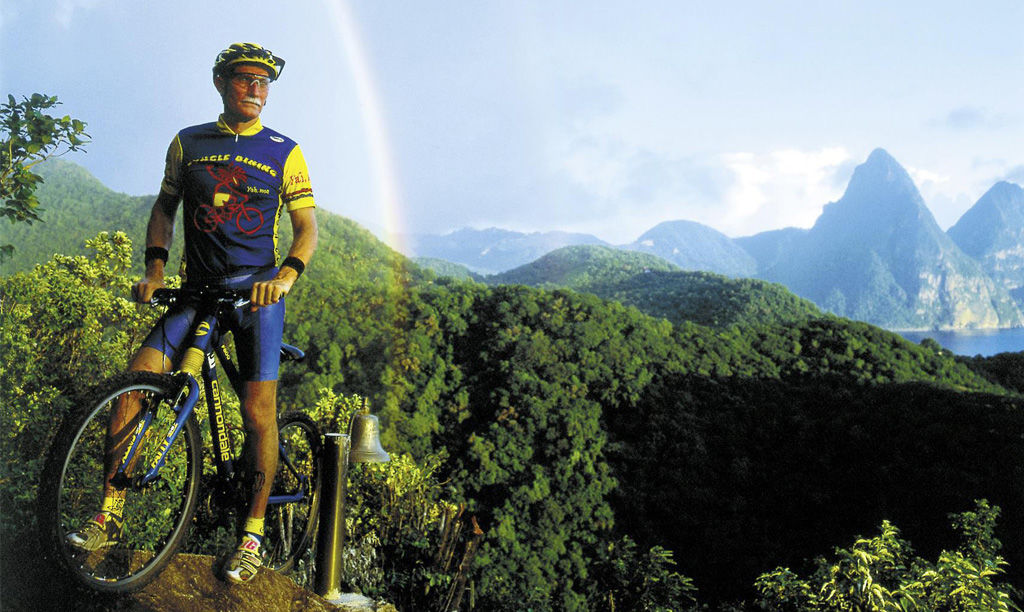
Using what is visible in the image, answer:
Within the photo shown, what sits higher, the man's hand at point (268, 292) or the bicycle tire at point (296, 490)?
the man's hand at point (268, 292)

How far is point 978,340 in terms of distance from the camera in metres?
141

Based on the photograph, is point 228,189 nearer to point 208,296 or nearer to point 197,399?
point 208,296

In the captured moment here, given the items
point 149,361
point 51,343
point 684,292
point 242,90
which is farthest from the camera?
point 684,292

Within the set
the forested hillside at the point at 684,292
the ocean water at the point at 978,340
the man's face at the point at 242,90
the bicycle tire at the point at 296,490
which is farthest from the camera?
the ocean water at the point at 978,340

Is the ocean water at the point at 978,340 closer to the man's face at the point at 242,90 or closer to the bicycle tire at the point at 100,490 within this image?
the man's face at the point at 242,90

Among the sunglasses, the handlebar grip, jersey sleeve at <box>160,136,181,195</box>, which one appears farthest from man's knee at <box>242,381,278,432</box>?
the sunglasses

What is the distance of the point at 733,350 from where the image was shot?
1720 inches

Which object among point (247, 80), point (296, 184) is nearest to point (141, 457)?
point (296, 184)

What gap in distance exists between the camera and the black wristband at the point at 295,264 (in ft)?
9.00

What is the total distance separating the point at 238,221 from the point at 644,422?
124ft

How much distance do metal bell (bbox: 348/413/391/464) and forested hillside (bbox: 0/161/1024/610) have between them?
59.1 ft

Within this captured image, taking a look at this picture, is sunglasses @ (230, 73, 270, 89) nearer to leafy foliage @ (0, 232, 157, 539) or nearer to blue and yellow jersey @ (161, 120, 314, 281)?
blue and yellow jersey @ (161, 120, 314, 281)

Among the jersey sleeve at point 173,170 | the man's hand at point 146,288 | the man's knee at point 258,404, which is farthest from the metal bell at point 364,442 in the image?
the jersey sleeve at point 173,170

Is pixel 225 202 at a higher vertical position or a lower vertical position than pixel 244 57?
lower
